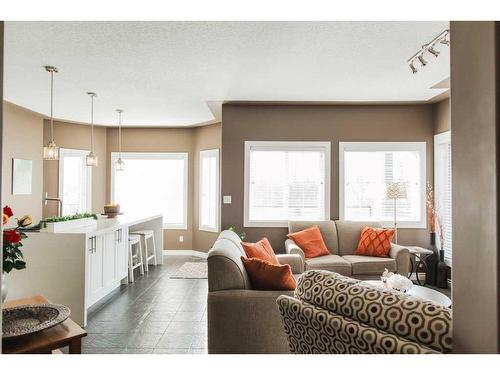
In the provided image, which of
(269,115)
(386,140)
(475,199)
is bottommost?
(475,199)

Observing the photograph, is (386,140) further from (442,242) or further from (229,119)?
(229,119)

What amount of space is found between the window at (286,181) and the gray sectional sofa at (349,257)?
1.76 ft

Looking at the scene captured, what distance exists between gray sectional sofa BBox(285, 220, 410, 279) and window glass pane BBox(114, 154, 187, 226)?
3.61m

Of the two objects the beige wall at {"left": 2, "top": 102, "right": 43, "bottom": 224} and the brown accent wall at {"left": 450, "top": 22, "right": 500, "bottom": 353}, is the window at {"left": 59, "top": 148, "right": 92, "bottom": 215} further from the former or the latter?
the brown accent wall at {"left": 450, "top": 22, "right": 500, "bottom": 353}

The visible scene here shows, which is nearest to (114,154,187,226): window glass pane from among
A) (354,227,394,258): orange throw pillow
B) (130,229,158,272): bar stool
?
(130,229,158,272): bar stool

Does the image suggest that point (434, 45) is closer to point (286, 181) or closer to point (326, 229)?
point (326, 229)

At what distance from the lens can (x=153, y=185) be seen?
7707 millimetres

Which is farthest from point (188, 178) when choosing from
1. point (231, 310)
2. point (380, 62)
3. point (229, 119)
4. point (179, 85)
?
point (231, 310)

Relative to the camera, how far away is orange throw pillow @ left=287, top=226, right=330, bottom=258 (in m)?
4.66

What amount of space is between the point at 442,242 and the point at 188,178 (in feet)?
16.1

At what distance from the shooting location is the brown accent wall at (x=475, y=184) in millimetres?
879

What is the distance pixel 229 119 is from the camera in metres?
5.54

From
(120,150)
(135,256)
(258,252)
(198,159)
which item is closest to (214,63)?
(258,252)

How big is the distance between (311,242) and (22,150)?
4.99 m
